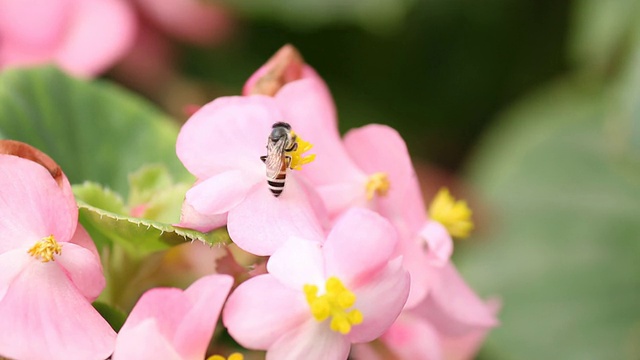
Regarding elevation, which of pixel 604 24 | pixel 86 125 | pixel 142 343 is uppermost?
pixel 604 24

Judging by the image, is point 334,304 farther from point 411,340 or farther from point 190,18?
point 190,18

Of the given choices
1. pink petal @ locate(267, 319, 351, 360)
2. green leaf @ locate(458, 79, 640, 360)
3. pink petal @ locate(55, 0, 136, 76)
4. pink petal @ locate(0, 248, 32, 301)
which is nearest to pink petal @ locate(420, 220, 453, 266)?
pink petal @ locate(267, 319, 351, 360)

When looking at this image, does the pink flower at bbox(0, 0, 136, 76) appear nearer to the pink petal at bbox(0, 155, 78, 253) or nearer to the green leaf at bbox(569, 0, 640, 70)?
the pink petal at bbox(0, 155, 78, 253)

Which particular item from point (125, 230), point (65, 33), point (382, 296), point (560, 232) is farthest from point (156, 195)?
point (560, 232)

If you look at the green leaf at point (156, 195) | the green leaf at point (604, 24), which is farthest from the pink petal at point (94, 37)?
the green leaf at point (604, 24)

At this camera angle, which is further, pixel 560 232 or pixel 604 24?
pixel 560 232

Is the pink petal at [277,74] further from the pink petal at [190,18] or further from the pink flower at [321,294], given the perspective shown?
the pink petal at [190,18]
